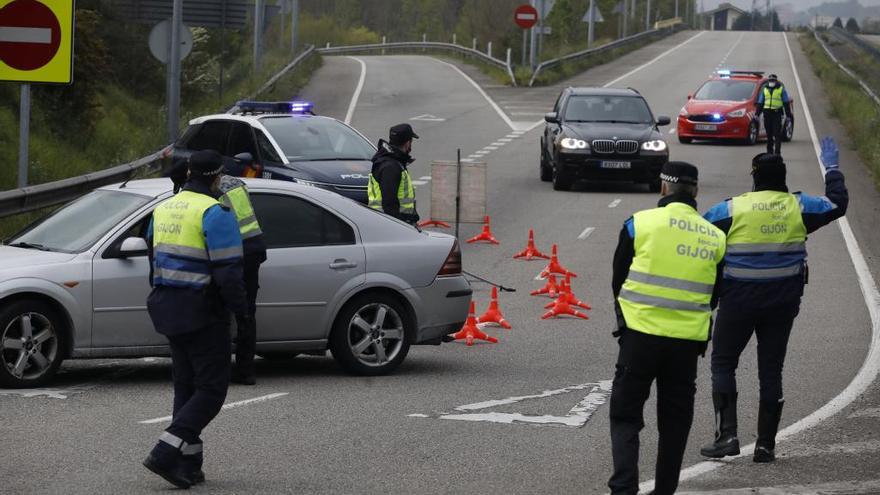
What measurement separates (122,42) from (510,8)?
7380 centimetres

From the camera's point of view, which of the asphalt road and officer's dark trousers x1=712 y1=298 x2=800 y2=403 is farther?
officer's dark trousers x1=712 y1=298 x2=800 y2=403

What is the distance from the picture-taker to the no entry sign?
14.8 m

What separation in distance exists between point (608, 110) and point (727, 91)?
9982 millimetres

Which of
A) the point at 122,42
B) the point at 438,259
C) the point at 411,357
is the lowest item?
the point at 411,357

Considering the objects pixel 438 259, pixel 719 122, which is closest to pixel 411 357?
pixel 438 259

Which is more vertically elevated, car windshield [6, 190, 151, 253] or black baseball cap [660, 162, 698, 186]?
black baseball cap [660, 162, 698, 186]

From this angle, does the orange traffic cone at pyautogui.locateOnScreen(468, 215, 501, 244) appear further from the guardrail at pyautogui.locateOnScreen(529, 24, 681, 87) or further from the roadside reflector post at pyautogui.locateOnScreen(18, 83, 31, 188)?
the guardrail at pyautogui.locateOnScreen(529, 24, 681, 87)

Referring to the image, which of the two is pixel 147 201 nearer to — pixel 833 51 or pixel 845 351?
pixel 845 351

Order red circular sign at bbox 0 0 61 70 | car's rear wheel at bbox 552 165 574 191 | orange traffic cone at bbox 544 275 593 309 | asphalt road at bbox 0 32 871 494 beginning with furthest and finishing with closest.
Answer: car's rear wheel at bbox 552 165 574 191 < orange traffic cone at bbox 544 275 593 309 < red circular sign at bbox 0 0 61 70 < asphalt road at bbox 0 32 871 494

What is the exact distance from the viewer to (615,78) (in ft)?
198

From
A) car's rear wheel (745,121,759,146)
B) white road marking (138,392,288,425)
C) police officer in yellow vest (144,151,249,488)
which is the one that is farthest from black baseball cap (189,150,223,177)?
car's rear wheel (745,121,759,146)

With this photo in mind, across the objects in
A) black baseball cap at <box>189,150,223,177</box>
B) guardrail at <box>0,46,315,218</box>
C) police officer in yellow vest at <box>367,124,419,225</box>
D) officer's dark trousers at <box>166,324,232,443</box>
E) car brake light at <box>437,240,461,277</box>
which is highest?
black baseball cap at <box>189,150,223,177</box>

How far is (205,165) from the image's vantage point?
335 inches

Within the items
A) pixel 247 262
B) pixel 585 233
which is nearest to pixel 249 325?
pixel 247 262
